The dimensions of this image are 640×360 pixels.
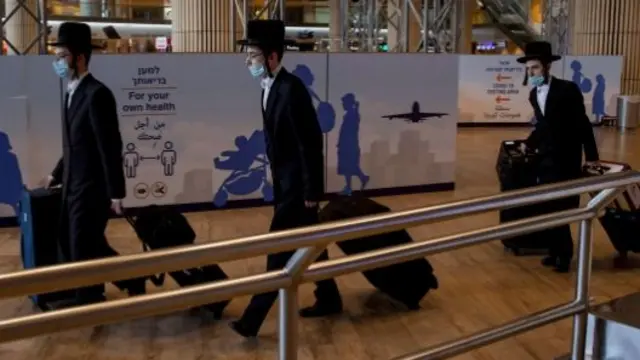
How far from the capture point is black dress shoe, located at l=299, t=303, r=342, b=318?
17.0 feet

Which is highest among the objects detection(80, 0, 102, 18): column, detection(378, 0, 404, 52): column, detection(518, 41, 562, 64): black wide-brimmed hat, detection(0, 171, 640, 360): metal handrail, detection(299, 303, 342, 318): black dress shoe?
detection(80, 0, 102, 18): column

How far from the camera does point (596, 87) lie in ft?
57.5

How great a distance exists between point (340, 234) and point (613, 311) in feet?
6.29

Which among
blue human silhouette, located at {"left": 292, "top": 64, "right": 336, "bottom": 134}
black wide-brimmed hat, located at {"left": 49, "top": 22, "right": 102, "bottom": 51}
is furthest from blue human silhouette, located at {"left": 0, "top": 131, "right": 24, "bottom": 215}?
black wide-brimmed hat, located at {"left": 49, "top": 22, "right": 102, "bottom": 51}

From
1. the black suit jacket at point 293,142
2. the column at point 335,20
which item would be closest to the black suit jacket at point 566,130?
the black suit jacket at point 293,142

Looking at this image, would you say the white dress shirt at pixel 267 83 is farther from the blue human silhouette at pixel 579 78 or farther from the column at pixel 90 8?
the column at pixel 90 8

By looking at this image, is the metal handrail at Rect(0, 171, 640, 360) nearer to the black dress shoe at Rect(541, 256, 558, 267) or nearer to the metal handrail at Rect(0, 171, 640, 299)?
the metal handrail at Rect(0, 171, 640, 299)

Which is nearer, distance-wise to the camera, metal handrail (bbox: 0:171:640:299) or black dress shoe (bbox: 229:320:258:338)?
metal handrail (bbox: 0:171:640:299)

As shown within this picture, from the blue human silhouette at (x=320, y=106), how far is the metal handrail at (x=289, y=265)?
5476 mm

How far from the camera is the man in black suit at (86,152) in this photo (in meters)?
4.77

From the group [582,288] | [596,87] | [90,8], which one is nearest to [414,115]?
[582,288]

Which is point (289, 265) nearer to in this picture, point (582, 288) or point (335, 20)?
point (582, 288)

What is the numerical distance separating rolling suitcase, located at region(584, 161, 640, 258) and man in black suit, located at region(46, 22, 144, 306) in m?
3.49

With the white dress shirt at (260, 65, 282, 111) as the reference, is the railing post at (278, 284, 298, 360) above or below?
below
